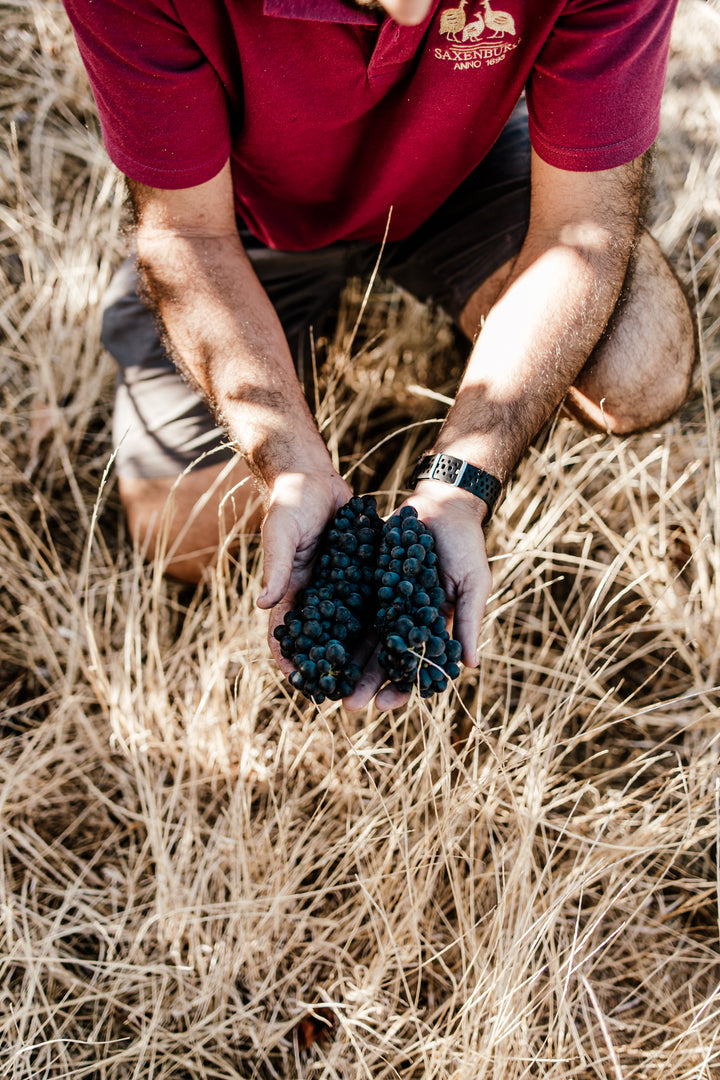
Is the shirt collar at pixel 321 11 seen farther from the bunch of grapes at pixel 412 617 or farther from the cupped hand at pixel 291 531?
the bunch of grapes at pixel 412 617

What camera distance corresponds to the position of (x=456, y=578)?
4.99ft

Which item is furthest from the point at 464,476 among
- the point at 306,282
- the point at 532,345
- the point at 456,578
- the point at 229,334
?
the point at 306,282

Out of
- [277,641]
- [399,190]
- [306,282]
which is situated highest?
[399,190]

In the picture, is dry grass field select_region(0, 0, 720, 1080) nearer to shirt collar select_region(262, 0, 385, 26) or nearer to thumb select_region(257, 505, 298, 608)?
thumb select_region(257, 505, 298, 608)

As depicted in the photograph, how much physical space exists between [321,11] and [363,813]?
1797 millimetres

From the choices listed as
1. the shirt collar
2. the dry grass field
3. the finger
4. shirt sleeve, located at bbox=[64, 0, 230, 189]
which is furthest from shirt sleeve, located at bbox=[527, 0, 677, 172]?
the finger

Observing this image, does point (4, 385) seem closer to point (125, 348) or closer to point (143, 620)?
point (125, 348)

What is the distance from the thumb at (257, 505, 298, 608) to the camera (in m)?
1.42

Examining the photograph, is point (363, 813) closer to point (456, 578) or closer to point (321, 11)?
point (456, 578)

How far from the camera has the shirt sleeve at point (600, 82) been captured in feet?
5.21

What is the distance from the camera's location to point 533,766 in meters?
1.76

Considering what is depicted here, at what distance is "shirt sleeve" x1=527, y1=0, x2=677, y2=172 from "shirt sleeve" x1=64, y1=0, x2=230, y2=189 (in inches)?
29.7

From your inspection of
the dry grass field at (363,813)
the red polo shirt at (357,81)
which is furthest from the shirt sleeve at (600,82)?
the dry grass field at (363,813)

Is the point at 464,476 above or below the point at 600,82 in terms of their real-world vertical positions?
below
